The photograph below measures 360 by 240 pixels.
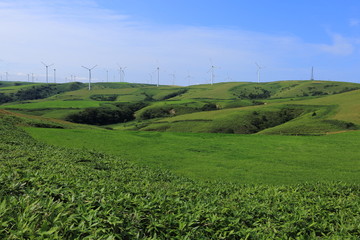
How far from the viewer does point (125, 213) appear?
859 centimetres

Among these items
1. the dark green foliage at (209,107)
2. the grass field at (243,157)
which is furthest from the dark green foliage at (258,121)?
the grass field at (243,157)

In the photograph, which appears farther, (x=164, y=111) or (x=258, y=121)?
A: (x=164, y=111)

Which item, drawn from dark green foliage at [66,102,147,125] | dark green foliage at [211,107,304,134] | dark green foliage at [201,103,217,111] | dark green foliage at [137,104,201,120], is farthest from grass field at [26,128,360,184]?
dark green foliage at [201,103,217,111]

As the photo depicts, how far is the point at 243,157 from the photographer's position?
36.6m

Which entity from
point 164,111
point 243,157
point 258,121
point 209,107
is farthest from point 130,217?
point 209,107

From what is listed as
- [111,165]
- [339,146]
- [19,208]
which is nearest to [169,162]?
[111,165]

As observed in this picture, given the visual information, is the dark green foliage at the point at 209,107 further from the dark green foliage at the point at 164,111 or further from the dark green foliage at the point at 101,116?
the dark green foliage at the point at 101,116

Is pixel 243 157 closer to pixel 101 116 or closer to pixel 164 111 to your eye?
pixel 164 111

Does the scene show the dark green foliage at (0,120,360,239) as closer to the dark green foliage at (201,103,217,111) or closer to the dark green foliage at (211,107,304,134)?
the dark green foliage at (211,107,304,134)

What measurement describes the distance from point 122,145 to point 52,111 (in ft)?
475

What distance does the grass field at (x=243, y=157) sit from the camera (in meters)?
27.4

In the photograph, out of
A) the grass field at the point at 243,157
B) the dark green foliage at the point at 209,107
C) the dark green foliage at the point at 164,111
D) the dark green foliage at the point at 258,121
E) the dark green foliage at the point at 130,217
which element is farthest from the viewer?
the dark green foliage at the point at 209,107

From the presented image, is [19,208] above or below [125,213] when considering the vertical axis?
above

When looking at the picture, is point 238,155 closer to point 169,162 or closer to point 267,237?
point 169,162
